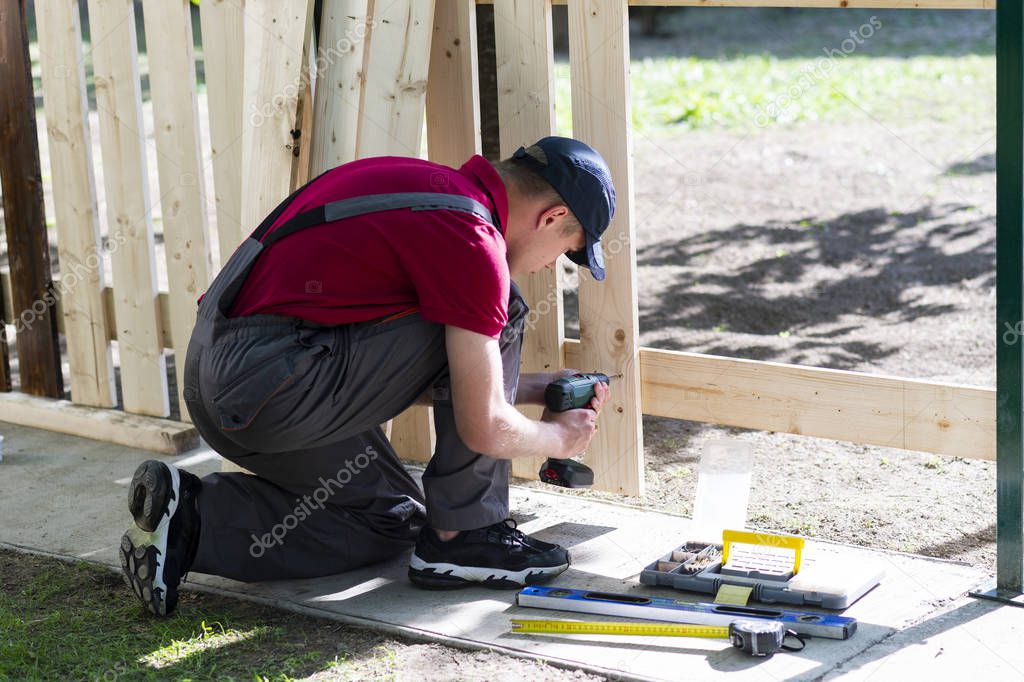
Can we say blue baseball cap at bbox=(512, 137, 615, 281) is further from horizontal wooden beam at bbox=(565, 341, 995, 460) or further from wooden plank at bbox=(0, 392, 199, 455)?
wooden plank at bbox=(0, 392, 199, 455)

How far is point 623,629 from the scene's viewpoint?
2756 millimetres

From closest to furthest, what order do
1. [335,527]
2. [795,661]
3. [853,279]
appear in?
Answer: [795,661] < [335,527] < [853,279]

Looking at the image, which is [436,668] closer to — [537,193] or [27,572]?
[537,193]

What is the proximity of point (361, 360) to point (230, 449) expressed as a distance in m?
0.47

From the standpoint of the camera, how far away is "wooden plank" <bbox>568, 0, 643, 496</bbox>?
343 centimetres

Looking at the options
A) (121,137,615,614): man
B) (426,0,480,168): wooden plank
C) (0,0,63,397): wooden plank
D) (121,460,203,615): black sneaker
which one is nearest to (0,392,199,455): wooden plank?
(0,0,63,397): wooden plank

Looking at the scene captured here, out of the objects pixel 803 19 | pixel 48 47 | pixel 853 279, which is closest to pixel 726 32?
pixel 803 19

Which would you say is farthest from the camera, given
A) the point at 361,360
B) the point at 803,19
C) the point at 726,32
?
the point at 803,19

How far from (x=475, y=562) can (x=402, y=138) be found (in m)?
1.39

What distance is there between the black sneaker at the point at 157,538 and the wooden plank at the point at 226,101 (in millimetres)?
1097

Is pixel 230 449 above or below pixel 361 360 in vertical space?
below

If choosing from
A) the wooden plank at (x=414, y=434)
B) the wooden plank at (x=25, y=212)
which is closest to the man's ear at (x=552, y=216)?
the wooden plank at (x=414, y=434)

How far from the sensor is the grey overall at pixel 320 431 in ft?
9.18

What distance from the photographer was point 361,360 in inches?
113
